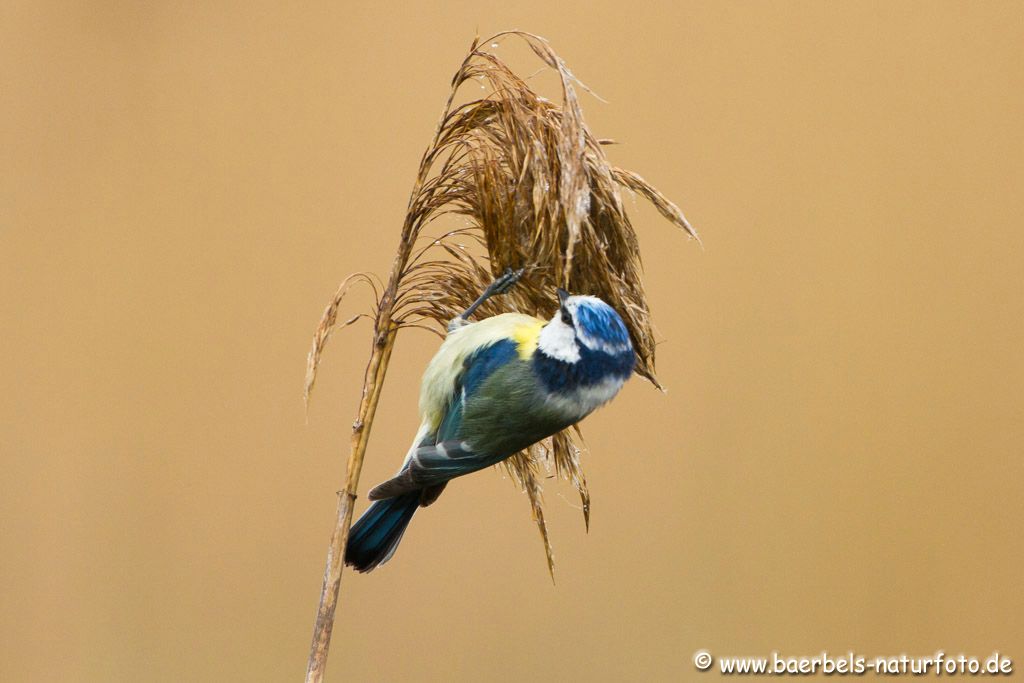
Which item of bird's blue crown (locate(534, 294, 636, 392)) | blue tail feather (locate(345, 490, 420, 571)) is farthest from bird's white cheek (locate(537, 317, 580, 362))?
blue tail feather (locate(345, 490, 420, 571))

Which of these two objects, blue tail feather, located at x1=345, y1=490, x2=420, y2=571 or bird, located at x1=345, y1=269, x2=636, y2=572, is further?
blue tail feather, located at x1=345, y1=490, x2=420, y2=571

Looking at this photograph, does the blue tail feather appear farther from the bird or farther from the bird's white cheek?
the bird's white cheek

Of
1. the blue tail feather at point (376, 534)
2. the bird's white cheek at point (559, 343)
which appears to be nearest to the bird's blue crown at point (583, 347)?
the bird's white cheek at point (559, 343)

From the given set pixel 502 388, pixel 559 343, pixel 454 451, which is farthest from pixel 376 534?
pixel 559 343

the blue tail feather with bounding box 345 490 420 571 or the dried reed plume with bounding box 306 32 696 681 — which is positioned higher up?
the dried reed plume with bounding box 306 32 696 681

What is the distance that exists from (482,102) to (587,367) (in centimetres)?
39

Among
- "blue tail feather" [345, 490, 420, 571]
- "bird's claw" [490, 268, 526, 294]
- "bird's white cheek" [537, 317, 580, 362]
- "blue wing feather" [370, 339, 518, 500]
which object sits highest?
"bird's claw" [490, 268, 526, 294]

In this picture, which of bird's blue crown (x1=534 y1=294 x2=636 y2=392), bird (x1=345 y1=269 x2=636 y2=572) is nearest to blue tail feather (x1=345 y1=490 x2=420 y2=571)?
bird (x1=345 y1=269 x2=636 y2=572)

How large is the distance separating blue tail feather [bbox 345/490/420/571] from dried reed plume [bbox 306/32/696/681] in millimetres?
203

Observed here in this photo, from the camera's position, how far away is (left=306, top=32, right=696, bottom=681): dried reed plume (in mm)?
1147

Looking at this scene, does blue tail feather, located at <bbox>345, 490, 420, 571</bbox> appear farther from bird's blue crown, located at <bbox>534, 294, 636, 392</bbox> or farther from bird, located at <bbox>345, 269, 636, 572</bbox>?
bird's blue crown, located at <bbox>534, 294, 636, 392</bbox>

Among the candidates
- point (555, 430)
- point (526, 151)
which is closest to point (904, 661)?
point (555, 430)

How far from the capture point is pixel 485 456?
4.30 ft

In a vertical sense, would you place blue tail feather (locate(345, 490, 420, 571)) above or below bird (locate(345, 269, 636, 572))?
below
